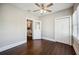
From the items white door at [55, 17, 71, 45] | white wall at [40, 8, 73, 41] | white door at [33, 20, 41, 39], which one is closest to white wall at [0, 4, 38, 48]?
white door at [33, 20, 41, 39]

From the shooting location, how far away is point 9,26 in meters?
3.53

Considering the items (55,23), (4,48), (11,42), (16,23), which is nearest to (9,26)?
(16,23)

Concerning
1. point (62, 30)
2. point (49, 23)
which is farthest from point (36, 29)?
point (62, 30)

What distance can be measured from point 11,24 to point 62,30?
313 centimetres

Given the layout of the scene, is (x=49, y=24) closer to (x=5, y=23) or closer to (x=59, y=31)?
(x=59, y=31)

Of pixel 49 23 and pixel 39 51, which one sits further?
pixel 49 23

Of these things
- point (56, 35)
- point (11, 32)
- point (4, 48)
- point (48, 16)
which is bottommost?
point (4, 48)

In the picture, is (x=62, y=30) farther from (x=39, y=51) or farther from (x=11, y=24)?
(x=11, y=24)

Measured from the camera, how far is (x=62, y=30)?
187 inches

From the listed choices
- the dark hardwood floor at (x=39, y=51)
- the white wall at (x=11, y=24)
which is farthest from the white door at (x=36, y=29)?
the dark hardwood floor at (x=39, y=51)

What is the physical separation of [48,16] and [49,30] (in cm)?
114

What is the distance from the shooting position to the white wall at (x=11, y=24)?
3.18 meters

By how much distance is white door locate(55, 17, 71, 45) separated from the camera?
442cm

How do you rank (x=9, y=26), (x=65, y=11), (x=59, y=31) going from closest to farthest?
(x=9, y=26) → (x=65, y=11) → (x=59, y=31)
